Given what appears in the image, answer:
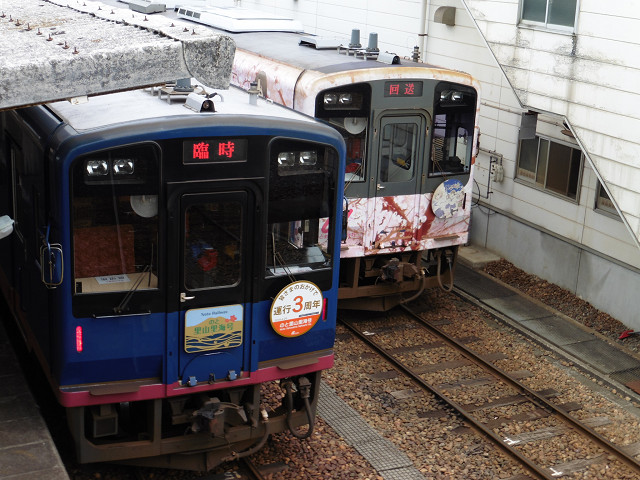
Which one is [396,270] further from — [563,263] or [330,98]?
[563,263]

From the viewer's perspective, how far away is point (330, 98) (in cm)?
954

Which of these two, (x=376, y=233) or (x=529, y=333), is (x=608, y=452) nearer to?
(x=529, y=333)

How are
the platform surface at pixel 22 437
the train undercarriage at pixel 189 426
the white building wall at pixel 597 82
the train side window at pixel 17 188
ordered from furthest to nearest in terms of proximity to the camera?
1. the white building wall at pixel 597 82
2. the train side window at pixel 17 188
3. the train undercarriage at pixel 189 426
4. the platform surface at pixel 22 437

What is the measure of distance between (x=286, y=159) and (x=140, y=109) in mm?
1093

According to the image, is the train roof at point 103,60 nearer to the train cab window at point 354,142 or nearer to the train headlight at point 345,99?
the train headlight at point 345,99

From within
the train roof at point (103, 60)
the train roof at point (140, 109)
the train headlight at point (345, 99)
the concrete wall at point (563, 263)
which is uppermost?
the train roof at point (103, 60)

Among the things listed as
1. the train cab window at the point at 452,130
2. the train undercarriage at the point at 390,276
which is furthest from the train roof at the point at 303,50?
the train undercarriage at the point at 390,276

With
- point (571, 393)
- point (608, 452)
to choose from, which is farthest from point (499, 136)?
point (608, 452)

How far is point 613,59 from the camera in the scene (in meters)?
9.30

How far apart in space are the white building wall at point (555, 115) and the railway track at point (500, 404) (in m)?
2.08

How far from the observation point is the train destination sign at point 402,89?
385 inches

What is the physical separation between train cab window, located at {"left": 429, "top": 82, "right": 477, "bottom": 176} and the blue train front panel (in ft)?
12.6

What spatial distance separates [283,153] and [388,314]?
513 centimetres

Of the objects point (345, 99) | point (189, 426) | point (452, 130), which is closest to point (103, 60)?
point (189, 426)
